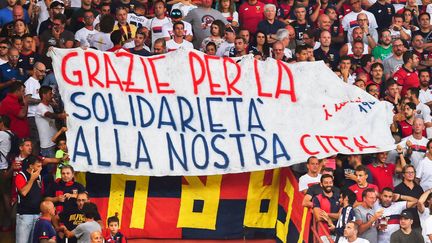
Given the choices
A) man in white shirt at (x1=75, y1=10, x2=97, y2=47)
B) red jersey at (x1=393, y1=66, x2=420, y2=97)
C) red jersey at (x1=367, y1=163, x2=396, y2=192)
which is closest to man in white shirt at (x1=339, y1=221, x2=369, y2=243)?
red jersey at (x1=367, y1=163, x2=396, y2=192)

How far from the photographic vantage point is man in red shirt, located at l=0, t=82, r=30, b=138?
2369 centimetres

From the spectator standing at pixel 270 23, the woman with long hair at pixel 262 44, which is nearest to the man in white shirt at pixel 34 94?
the woman with long hair at pixel 262 44

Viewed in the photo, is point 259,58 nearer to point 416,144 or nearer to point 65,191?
point 416,144

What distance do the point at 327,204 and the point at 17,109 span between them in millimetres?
4830

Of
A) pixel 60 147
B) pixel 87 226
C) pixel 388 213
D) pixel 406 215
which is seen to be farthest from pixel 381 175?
pixel 87 226

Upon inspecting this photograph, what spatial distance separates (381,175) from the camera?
23.2m

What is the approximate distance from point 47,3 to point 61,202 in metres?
5.91

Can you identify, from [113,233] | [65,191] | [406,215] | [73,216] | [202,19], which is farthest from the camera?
[202,19]

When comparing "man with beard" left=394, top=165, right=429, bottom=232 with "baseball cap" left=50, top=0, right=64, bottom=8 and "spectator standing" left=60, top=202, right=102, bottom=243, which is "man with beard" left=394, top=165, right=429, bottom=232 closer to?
"spectator standing" left=60, top=202, right=102, bottom=243

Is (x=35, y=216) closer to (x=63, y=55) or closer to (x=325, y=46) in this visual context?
(x=63, y=55)

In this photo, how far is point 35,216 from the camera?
22.0 metres

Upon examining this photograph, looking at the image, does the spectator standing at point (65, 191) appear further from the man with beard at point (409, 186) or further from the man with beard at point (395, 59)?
the man with beard at point (395, 59)

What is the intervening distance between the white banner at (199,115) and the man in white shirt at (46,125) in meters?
1.06

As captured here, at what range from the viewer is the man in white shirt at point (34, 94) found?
23766 mm
